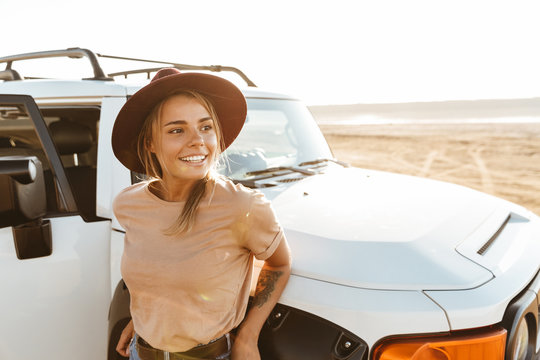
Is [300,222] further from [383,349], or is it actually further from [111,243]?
[111,243]

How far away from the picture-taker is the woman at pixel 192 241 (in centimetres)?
138

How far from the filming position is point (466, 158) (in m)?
12.2

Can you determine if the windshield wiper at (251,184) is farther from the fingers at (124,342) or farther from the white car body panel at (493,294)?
the white car body panel at (493,294)

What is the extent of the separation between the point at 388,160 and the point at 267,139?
32.8 feet

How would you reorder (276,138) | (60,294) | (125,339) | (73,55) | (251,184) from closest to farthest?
(125,339) → (60,294) → (251,184) → (73,55) → (276,138)

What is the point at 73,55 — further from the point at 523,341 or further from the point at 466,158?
the point at 466,158

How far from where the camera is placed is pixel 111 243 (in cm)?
200

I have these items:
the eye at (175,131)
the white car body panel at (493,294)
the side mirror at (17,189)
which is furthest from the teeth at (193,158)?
the white car body panel at (493,294)

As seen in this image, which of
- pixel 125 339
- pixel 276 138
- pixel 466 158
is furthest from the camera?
→ pixel 466 158

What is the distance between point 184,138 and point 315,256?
25.9 inches

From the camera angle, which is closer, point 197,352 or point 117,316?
point 197,352

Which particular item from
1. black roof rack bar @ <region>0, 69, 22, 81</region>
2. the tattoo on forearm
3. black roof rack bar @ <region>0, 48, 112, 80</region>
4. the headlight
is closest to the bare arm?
the tattoo on forearm

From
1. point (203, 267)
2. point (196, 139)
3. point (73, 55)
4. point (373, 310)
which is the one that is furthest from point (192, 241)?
point (73, 55)

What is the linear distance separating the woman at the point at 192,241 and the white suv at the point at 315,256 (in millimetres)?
155
